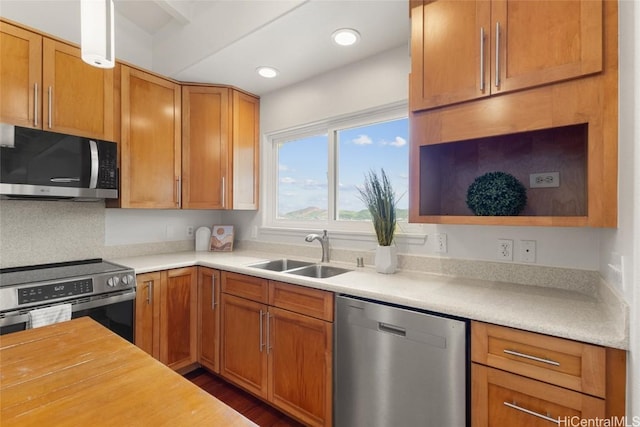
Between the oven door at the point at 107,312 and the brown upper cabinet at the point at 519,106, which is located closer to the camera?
the brown upper cabinet at the point at 519,106

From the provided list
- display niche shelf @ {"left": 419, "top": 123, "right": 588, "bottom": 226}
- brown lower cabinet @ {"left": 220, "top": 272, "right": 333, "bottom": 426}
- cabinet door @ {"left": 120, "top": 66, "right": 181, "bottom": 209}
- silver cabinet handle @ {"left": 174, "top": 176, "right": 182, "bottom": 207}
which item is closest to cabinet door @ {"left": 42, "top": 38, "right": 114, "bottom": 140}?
cabinet door @ {"left": 120, "top": 66, "right": 181, "bottom": 209}

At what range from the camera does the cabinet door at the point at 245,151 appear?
2742 millimetres

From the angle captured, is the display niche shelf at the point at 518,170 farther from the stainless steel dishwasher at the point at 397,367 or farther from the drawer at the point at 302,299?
the drawer at the point at 302,299

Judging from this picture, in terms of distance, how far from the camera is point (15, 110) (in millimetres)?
1779

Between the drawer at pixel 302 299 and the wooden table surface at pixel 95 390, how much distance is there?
924 millimetres

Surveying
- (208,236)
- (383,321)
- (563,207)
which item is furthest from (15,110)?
(563,207)

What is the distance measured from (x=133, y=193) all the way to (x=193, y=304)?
3.17ft

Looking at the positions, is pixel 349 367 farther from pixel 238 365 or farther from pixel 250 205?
pixel 250 205

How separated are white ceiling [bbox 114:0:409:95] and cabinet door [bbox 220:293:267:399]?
173cm

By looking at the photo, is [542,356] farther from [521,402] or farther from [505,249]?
[505,249]

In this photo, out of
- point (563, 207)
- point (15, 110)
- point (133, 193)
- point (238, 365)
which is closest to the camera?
point (563, 207)

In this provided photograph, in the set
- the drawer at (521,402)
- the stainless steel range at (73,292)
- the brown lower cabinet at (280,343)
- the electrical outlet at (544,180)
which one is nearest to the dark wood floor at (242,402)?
the brown lower cabinet at (280,343)

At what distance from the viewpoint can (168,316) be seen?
7.27 ft

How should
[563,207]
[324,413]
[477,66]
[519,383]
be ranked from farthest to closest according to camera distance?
[324,413] → [563,207] → [477,66] → [519,383]
